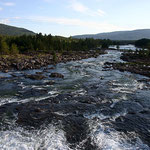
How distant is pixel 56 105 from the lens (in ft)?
70.7

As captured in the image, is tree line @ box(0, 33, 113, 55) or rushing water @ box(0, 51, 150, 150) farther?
tree line @ box(0, 33, 113, 55)

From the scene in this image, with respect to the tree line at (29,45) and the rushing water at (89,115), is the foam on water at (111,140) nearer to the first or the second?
the rushing water at (89,115)

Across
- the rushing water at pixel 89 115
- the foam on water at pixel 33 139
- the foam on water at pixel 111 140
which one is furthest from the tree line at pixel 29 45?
the foam on water at pixel 111 140

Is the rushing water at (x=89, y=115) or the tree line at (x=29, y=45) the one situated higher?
the tree line at (x=29, y=45)

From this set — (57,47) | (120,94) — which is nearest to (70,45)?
(57,47)

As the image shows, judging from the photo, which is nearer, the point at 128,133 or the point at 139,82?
the point at 128,133

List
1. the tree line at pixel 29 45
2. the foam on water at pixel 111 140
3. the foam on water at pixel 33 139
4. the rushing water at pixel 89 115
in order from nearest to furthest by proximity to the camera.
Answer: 1. the foam on water at pixel 33 139
2. the foam on water at pixel 111 140
3. the rushing water at pixel 89 115
4. the tree line at pixel 29 45

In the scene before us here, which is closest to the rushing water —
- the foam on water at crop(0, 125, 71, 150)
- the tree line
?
the foam on water at crop(0, 125, 71, 150)

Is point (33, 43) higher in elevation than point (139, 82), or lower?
higher

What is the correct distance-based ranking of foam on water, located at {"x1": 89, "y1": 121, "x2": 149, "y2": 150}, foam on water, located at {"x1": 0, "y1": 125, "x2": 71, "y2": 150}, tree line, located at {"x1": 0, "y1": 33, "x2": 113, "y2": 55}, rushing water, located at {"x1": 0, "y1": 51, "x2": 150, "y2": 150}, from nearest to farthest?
foam on water, located at {"x1": 0, "y1": 125, "x2": 71, "y2": 150}
foam on water, located at {"x1": 89, "y1": 121, "x2": 149, "y2": 150}
rushing water, located at {"x1": 0, "y1": 51, "x2": 150, "y2": 150}
tree line, located at {"x1": 0, "y1": 33, "x2": 113, "y2": 55}

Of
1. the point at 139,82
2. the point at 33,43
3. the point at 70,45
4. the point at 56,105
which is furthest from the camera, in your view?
the point at 70,45

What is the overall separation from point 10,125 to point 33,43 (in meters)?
88.5

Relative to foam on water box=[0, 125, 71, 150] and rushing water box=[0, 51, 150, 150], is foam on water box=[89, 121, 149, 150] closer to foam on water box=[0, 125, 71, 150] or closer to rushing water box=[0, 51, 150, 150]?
rushing water box=[0, 51, 150, 150]

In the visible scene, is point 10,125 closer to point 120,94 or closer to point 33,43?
point 120,94
